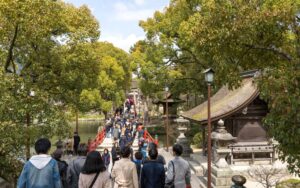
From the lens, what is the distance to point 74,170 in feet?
20.5

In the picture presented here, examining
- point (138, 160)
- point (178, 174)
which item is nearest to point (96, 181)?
point (178, 174)

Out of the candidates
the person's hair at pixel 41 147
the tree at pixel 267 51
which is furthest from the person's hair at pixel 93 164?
the tree at pixel 267 51

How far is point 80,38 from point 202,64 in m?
14.9

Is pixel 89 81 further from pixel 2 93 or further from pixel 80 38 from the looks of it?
pixel 2 93

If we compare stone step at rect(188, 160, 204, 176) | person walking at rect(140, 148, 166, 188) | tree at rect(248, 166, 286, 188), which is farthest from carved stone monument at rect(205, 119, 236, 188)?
person walking at rect(140, 148, 166, 188)

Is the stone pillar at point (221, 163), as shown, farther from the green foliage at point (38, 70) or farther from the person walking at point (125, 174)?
the person walking at point (125, 174)

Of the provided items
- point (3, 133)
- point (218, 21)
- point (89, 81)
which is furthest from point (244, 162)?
point (3, 133)

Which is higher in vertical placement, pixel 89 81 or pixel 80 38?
pixel 80 38

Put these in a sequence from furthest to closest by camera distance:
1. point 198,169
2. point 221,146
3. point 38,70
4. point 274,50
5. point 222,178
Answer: point 198,169 → point 38,70 → point 221,146 → point 222,178 → point 274,50

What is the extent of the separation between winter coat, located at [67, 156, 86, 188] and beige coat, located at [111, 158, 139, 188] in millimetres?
677

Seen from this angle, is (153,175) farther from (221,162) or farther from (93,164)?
(221,162)

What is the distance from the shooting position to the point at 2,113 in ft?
33.8

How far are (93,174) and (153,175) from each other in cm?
168

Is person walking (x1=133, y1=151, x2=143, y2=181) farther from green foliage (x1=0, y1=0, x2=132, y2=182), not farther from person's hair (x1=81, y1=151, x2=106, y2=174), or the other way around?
green foliage (x1=0, y1=0, x2=132, y2=182)
